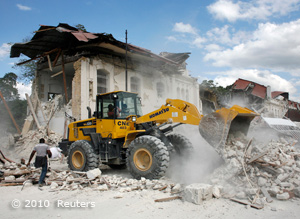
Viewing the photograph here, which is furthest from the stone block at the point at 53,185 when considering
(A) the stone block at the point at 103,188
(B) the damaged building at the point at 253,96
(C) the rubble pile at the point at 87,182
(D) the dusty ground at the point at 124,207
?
(B) the damaged building at the point at 253,96

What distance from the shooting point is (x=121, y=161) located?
25.8 feet

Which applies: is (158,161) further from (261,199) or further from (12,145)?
(12,145)

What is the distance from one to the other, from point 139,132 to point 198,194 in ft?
10.3

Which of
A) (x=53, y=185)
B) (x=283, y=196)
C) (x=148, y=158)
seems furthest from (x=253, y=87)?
(x=53, y=185)

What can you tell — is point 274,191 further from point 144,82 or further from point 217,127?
point 144,82

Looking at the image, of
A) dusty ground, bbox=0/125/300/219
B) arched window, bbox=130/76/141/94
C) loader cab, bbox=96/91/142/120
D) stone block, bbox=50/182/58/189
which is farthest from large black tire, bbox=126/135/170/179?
arched window, bbox=130/76/141/94

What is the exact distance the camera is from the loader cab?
7.89 metres

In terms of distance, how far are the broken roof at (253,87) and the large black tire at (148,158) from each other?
28.0 metres

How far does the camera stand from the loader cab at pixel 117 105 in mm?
7887

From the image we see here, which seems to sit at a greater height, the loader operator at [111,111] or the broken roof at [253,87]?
the broken roof at [253,87]

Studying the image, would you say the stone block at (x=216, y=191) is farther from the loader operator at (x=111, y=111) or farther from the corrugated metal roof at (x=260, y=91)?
the corrugated metal roof at (x=260, y=91)

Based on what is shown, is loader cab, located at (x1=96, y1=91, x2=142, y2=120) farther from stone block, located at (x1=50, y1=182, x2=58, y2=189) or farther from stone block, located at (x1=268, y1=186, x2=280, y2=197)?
stone block, located at (x1=268, y1=186, x2=280, y2=197)

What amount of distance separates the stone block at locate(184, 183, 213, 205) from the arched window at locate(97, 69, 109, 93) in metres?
11.7

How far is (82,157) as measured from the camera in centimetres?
834
